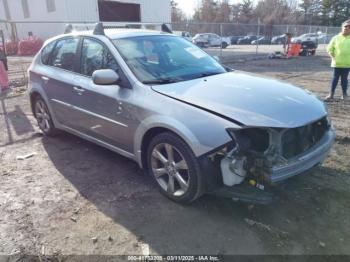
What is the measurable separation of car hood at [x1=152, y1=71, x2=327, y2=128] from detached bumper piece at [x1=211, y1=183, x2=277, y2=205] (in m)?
0.61

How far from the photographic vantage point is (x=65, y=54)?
4.75 metres

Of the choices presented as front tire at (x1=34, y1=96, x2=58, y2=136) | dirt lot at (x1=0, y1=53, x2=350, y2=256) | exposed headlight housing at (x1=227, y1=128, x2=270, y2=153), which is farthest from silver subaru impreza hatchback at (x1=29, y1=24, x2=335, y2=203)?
front tire at (x1=34, y1=96, x2=58, y2=136)

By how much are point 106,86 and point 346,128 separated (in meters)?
4.26

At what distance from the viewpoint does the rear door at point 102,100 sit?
3.75m

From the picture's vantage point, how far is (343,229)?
10.00 feet

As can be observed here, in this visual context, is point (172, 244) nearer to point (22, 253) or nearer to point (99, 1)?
point (22, 253)

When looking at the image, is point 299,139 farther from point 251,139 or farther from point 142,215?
point 142,215

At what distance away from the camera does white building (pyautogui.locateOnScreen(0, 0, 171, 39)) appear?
25.2 metres

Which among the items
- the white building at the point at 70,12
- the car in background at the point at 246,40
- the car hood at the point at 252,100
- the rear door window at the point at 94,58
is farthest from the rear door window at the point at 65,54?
the car in background at the point at 246,40

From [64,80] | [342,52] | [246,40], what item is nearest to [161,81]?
[64,80]

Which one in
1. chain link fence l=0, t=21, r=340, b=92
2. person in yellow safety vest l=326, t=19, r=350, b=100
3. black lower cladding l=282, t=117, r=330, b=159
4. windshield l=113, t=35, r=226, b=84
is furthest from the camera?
chain link fence l=0, t=21, r=340, b=92

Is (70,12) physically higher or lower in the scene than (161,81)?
higher

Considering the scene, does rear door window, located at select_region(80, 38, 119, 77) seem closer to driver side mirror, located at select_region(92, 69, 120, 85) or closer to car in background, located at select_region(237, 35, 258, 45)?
driver side mirror, located at select_region(92, 69, 120, 85)

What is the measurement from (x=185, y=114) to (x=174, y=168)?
61 centimetres
